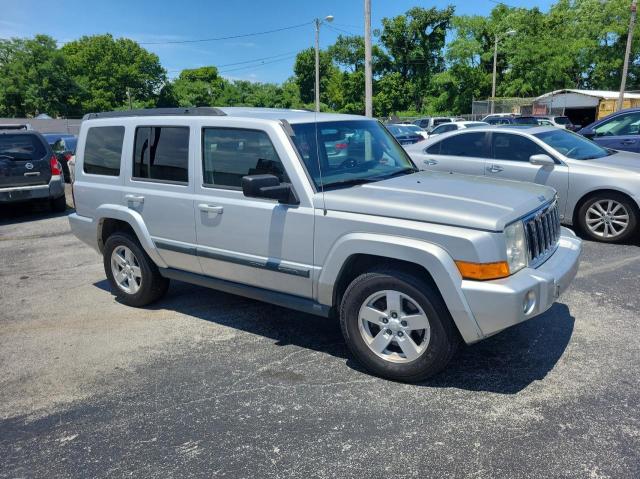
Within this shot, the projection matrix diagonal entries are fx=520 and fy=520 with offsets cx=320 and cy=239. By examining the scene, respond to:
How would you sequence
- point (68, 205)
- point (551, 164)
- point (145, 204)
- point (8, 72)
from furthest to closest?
1. point (8, 72)
2. point (68, 205)
3. point (551, 164)
4. point (145, 204)

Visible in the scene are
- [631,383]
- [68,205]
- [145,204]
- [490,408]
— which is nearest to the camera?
[490,408]

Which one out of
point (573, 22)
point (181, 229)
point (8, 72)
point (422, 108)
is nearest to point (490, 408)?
point (181, 229)

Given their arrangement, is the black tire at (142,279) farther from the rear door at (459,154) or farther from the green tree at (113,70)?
the green tree at (113,70)

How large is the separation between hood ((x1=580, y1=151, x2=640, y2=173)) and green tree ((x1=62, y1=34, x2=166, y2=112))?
6929cm

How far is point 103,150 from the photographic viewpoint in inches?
201

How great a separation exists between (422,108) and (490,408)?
59.8 meters

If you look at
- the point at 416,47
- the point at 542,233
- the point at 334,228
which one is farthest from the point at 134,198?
the point at 416,47

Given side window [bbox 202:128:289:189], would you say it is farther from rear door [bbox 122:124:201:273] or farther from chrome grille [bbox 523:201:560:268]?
chrome grille [bbox 523:201:560:268]

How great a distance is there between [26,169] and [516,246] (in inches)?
378

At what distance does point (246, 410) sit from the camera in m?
3.27

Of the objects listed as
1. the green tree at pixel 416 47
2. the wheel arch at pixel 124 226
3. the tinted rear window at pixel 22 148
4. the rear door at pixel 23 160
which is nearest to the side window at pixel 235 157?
the wheel arch at pixel 124 226

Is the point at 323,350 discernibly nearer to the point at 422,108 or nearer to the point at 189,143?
the point at 189,143

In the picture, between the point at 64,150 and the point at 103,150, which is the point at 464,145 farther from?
the point at 64,150

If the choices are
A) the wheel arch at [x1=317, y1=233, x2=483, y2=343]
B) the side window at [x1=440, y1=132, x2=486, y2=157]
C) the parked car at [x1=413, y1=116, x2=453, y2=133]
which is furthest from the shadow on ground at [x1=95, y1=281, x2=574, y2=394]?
the parked car at [x1=413, y1=116, x2=453, y2=133]
